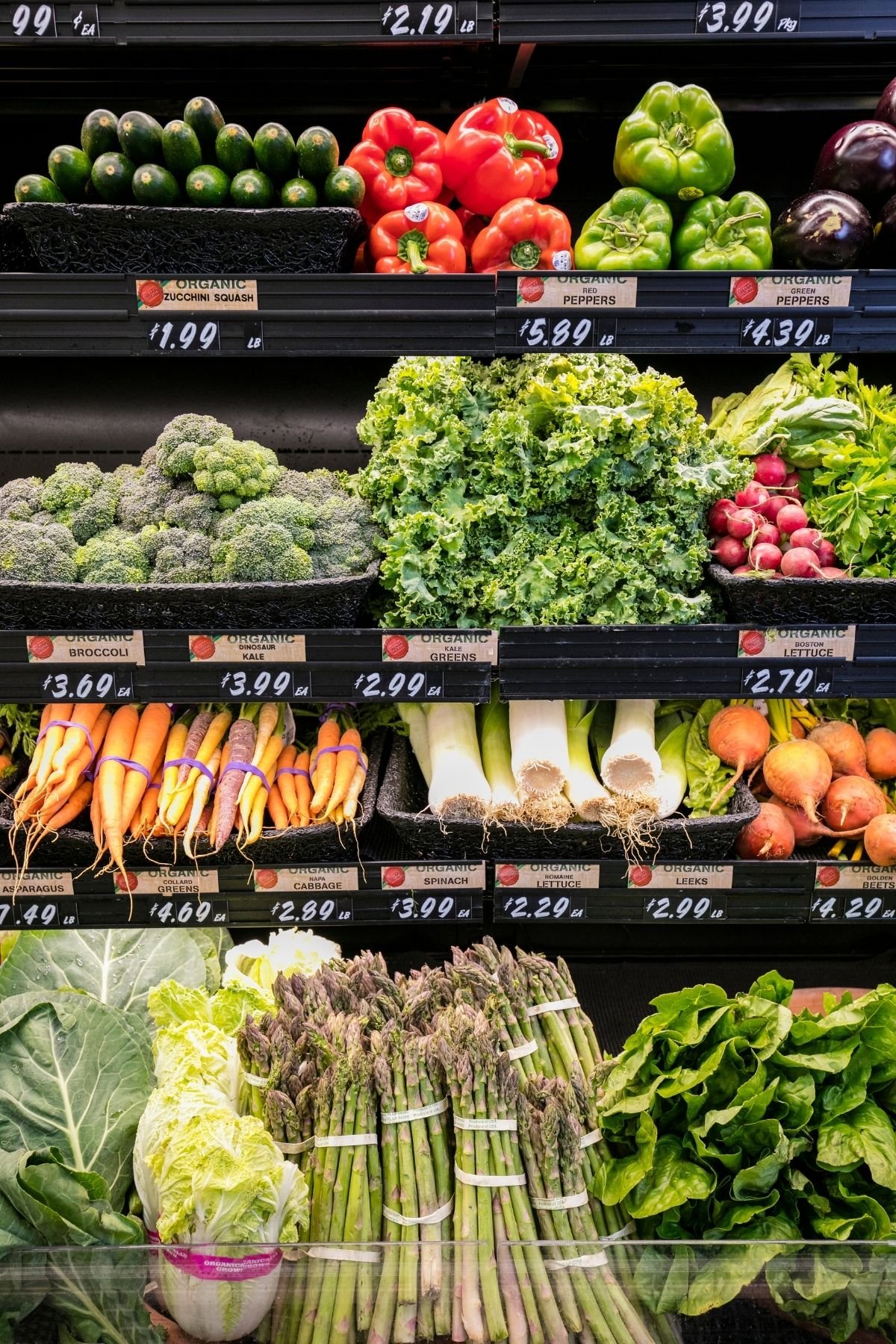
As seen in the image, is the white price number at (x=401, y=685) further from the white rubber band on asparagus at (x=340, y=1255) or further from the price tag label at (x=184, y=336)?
the white rubber band on asparagus at (x=340, y=1255)

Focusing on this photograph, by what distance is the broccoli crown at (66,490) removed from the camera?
1763mm

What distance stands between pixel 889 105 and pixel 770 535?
2.65 ft

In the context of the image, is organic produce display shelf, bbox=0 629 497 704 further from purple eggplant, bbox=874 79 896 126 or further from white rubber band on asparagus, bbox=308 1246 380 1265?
purple eggplant, bbox=874 79 896 126

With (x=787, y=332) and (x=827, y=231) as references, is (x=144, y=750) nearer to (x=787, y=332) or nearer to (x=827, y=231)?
(x=787, y=332)

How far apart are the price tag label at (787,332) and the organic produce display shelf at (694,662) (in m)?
0.48

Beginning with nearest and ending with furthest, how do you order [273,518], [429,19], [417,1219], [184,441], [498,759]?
[417,1219] → [429,19] → [273,518] → [184,441] → [498,759]

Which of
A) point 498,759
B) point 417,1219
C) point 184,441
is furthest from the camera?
point 498,759

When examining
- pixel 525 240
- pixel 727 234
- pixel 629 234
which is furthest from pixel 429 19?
pixel 727 234

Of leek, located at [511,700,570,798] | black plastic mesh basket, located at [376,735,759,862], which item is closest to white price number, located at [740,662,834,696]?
black plastic mesh basket, located at [376,735,759,862]

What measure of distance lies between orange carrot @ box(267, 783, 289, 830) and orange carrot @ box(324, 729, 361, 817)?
91 mm

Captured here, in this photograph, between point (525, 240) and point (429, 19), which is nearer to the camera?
point (429, 19)

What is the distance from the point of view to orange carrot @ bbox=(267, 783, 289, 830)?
5.97 feet

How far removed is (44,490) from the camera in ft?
5.85

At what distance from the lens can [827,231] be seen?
5.24 ft
